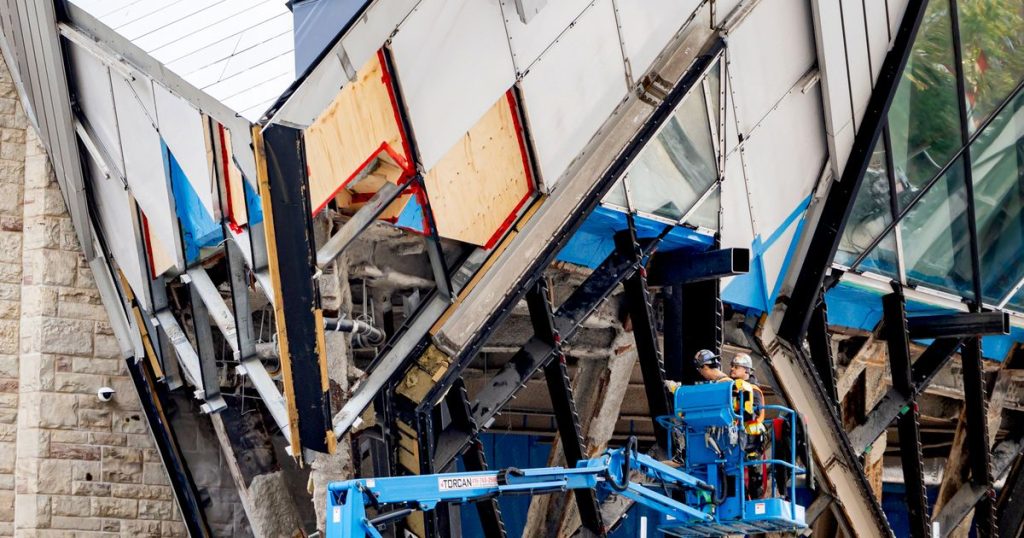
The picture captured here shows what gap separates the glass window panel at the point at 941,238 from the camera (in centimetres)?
1725

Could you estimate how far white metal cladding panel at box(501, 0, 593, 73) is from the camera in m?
12.7

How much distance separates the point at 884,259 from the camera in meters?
17.0

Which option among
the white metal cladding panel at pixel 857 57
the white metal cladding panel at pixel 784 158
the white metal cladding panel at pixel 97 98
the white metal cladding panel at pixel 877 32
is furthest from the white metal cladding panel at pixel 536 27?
the white metal cladding panel at pixel 877 32

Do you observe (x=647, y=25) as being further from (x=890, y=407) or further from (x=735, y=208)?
(x=890, y=407)

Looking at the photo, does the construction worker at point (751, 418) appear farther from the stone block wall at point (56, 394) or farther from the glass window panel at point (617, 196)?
the stone block wall at point (56, 394)

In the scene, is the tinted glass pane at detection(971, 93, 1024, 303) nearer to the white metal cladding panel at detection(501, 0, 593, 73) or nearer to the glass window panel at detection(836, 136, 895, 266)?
the glass window panel at detection(836, 136, 895, 266)

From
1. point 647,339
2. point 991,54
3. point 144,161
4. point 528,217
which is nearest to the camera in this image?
point 144,161

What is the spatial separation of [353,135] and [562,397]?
3860 mm

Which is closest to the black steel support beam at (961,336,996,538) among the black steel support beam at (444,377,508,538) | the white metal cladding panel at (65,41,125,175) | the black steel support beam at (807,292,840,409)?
the black steel support beam at (807,292,840,409)

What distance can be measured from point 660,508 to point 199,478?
549cm

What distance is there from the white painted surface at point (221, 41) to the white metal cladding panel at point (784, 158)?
5.65 meters

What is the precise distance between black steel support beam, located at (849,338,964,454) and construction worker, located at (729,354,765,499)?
5.10m

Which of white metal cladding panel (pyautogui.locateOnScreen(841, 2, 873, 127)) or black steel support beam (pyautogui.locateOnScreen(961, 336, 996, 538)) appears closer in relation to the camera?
white metal cladding panel (pyautogui.locateOnScreen(841, 2, 873, 127))

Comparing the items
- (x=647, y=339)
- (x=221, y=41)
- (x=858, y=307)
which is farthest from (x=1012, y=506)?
(x=221, y=41)
